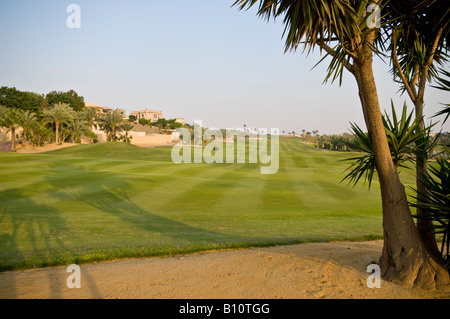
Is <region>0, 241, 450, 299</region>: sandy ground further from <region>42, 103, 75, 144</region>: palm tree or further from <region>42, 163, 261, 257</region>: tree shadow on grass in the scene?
<region>42, 103, 75, 144</region>: palm tree

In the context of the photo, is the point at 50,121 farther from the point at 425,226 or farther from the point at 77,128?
the point at 425,226

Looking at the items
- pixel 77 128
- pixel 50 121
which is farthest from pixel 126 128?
pixel 50 121

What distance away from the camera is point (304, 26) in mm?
5535

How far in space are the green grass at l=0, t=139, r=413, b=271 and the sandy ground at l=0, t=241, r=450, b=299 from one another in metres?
1.18

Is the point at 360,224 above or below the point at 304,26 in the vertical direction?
below

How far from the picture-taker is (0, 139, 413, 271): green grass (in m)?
A: 8.60

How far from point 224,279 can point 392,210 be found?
2969 mm

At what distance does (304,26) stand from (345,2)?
0.69m

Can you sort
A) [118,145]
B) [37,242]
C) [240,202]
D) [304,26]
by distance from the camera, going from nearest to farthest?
[304,26], [37,242], [240,202], [118,145]

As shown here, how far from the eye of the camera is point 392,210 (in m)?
5.56

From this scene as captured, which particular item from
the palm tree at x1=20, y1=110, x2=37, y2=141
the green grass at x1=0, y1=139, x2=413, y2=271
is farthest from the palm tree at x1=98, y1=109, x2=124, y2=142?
the green grass at x1=0, y1=139, x2=413, y2=271

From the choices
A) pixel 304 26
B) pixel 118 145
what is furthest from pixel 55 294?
pixel 118 145

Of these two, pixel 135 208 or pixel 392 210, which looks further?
pixel 135 208
